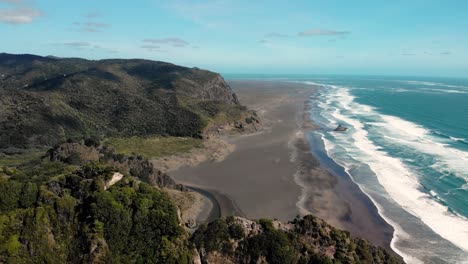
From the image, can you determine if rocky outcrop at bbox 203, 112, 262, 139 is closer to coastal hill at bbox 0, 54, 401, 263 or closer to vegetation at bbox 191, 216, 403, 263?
coastal hill at bbox 0, 54, 401, 263

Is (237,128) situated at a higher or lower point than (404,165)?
lower

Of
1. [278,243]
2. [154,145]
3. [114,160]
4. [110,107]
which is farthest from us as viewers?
[110,107]

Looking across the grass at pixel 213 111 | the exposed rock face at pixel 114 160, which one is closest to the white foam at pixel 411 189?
the exposed rock face at pixel 114 160

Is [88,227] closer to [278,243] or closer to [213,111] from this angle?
[278,243]

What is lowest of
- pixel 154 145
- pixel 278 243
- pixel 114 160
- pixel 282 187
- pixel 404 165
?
pixel 154 145

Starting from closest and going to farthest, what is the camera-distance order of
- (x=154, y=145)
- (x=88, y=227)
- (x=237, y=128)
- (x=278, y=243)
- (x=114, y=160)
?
(x=88, y=227)
(x=278, y=243)
(x=114, y=160)
(x=154, y=145)
(x=237, y=128)

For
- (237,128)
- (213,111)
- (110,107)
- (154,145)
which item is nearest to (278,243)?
(154,145)

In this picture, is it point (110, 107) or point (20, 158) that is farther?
point (110, 107)
